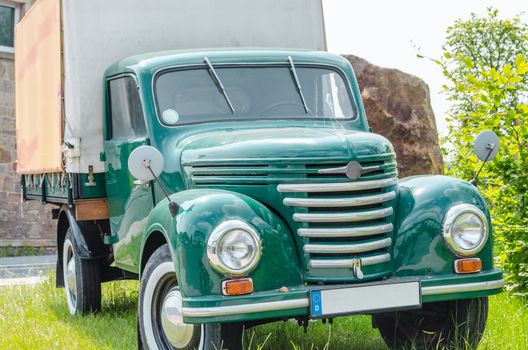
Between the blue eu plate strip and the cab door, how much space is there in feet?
5.52

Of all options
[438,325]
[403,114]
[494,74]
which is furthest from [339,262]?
[403,114]

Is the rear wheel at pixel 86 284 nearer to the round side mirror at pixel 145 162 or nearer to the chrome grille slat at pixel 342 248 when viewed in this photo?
the round side mirror at pixel 145 162

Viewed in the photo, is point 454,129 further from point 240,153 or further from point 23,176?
point 23,176

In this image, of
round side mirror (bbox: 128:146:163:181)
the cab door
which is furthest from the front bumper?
the cab door

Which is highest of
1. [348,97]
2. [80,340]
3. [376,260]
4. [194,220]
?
[348,97]

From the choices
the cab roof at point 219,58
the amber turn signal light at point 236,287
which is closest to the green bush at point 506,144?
the cab roof at point 219,58

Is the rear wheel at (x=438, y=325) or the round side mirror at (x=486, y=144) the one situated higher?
the round side mirror at (x=486, y=144)

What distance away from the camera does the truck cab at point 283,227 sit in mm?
4160

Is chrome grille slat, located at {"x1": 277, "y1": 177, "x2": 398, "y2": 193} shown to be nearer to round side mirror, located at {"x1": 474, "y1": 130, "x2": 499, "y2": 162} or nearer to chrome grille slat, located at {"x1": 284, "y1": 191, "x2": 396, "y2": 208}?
chrome grille slat, located at {"x1": 284, "y1": 191, "x2": 396, "y2": 208}

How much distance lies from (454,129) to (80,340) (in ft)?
11.9

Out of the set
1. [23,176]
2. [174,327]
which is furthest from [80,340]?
[23,176]

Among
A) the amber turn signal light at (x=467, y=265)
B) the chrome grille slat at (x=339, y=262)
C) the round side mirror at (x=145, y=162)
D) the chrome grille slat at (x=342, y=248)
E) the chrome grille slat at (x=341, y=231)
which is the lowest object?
the amber turn signal light at (x=467, y=265)

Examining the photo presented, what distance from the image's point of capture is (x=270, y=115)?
5.57m

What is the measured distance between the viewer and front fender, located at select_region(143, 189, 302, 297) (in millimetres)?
4133
